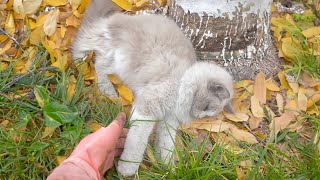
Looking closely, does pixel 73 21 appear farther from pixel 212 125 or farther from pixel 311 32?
pixel 311 32

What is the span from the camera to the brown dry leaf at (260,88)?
11.3 feet

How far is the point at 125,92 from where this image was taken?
10.5 ft

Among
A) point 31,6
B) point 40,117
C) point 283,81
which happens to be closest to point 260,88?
point 283,81

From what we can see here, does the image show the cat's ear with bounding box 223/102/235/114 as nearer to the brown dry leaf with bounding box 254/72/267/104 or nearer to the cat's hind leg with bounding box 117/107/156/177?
the brown dry leaf with bounding box 254/72/267/104

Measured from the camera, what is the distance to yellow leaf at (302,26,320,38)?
3.90 meters

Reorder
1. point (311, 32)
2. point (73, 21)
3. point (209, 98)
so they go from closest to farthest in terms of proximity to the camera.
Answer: point (209, 98) < point (73, 21) < point (311, 32)

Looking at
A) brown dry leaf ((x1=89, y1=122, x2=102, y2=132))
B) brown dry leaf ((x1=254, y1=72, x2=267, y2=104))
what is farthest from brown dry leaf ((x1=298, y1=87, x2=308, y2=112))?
brown dry leaf ((x1=89, y1=122, x2=102, y2=132))

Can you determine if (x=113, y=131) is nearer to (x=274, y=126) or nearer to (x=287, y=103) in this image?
(x=274, y=126)

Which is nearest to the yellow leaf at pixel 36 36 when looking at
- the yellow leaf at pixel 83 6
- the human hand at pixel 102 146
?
the yellow leaf at pixel 83 6

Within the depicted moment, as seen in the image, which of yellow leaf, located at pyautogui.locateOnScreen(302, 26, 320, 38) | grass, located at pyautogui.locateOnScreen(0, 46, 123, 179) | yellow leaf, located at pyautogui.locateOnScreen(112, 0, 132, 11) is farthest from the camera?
yellow leaf, located at pyautogui.locateOnScreen(302, 26, 320, 38)

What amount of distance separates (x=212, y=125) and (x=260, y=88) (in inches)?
21.0

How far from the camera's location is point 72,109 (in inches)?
119

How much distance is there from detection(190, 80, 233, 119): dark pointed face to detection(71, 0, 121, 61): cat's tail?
2.65 ft

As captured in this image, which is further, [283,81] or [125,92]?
[283,81]
